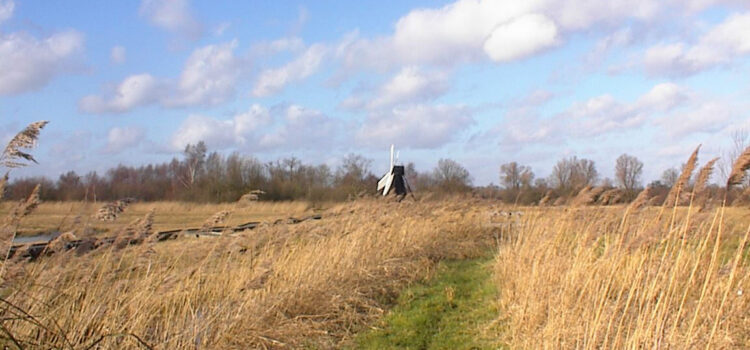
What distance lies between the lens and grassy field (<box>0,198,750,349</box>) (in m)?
4.11

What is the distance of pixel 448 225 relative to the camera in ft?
55.0

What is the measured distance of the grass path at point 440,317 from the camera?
6613 millimetres

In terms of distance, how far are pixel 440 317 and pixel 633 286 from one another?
13.5ft

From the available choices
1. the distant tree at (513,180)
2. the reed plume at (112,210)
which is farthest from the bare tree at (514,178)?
the reed plume at (112,210)

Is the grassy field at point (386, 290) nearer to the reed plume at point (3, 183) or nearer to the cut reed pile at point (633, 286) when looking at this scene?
the cut reed pile at point (633, 286)

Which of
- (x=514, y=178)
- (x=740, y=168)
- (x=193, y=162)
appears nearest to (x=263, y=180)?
(x=193, y=162)

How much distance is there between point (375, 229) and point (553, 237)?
3718 mm

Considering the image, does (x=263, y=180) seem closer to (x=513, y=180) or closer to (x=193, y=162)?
(x=193, y=162)

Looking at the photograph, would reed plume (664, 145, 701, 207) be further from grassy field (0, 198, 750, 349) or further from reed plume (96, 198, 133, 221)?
reed plume (96, 198, 133, 221)

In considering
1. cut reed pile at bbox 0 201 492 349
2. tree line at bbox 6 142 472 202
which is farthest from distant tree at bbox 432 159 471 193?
cut reed pile at bbox 0 201 492 349

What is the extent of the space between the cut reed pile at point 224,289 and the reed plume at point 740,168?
365 centimetres

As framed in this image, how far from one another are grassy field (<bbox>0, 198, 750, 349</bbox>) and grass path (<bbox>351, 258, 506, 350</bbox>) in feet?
0.10

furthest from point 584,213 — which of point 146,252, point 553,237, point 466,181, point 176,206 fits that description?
point 466,181

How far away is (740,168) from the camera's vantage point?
371 centimetres
